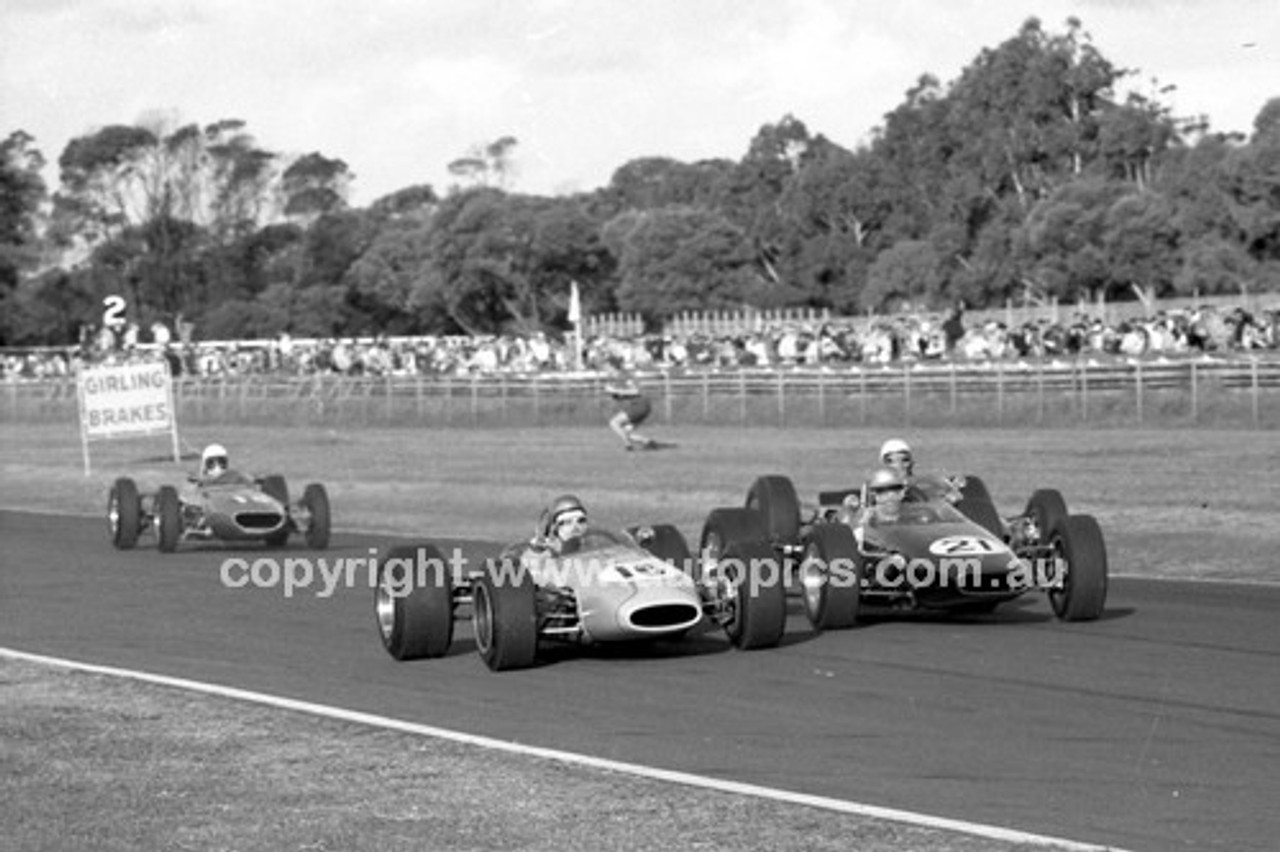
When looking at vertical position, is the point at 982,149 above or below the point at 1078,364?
above

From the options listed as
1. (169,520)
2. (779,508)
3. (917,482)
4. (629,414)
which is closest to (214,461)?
(169,520)

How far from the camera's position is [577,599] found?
16.6 m

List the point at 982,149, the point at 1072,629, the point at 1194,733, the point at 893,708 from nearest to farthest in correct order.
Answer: the point at 1194,733 < the point at 893,708 < the point at 1072,629 < the point at 982,149

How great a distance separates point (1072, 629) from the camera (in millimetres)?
17797

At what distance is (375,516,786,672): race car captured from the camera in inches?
642

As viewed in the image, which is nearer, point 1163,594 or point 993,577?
point 993,577

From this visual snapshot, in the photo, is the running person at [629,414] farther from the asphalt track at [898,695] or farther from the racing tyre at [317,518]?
the asphalt track at [898,695]

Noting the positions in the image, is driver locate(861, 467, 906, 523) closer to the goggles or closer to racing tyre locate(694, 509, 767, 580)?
racing tyre locate(694, 509, 767, 580)

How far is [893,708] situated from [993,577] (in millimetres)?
3980

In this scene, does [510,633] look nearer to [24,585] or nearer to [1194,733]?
[1194,733]

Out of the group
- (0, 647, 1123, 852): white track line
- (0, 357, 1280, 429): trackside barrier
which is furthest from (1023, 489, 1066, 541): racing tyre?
(0, 357, 1280, 429): trackside barrier

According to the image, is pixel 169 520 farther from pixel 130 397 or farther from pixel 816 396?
pixel 816 396

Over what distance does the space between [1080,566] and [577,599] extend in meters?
3.95

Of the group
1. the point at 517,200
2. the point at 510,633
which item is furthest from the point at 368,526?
the point at 517,200
